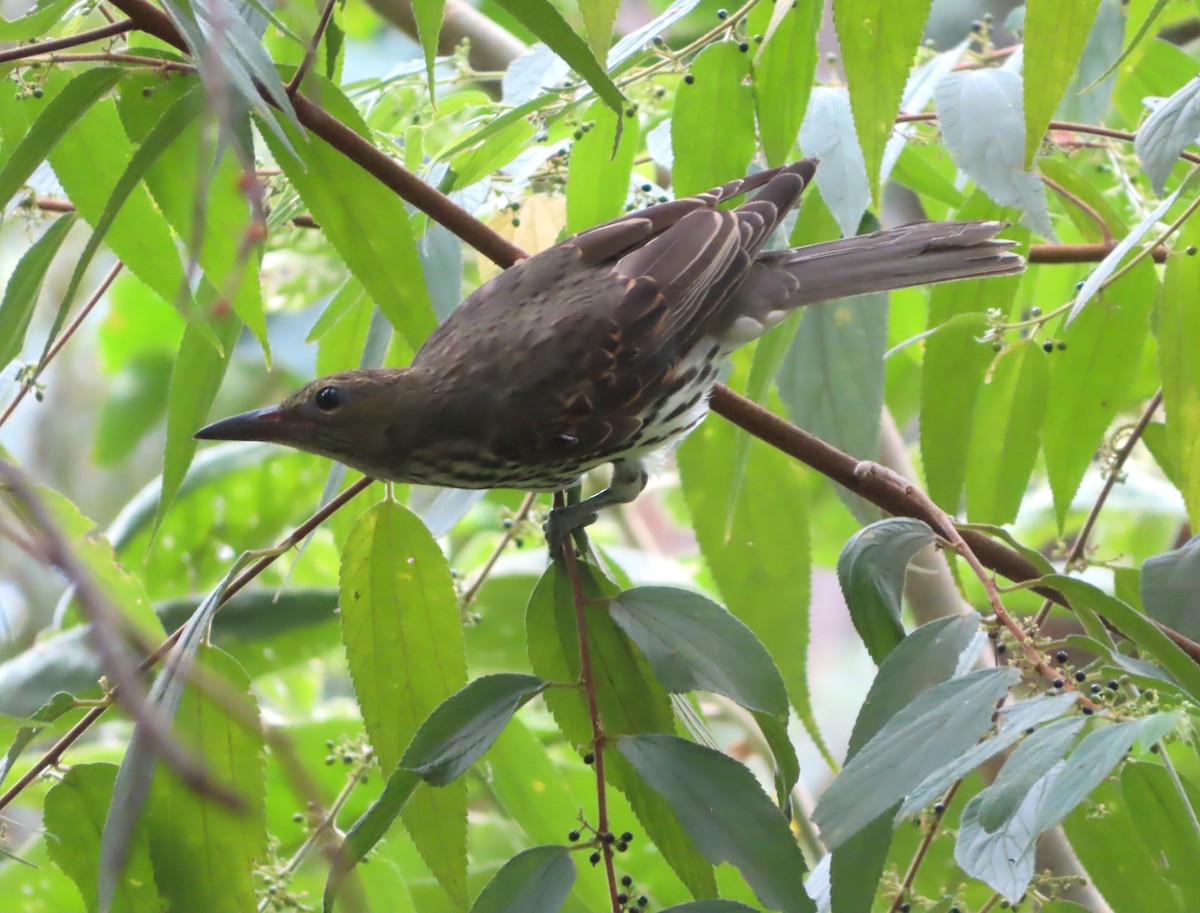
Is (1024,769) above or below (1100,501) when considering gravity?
below

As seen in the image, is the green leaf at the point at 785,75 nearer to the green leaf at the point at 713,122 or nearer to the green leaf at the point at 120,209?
the green leaf at the point at 713,122

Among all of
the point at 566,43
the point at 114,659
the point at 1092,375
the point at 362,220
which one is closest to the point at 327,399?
the point at 362,220

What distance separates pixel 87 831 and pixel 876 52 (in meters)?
1.37

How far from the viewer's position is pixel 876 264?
2.15 meters

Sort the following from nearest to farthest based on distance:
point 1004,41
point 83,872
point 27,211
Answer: point 83,872 < point 27,211 < point 1004,41

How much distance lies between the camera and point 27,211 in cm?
189

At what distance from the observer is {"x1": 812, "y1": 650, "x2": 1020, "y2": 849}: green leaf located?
3.86 feet

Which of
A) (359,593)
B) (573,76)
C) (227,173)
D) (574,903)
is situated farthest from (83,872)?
(573,76)

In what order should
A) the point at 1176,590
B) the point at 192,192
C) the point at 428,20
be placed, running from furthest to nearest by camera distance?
the point at 192,192
the point at 1176,590
the point at 428,20

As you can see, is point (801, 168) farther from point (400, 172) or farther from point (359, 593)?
point (359, 593)

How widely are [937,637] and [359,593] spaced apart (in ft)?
2.50

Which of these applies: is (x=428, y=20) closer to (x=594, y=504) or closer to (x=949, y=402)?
(x=594, y=504)

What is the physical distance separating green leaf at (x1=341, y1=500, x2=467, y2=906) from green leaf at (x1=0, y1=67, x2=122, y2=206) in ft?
1.97

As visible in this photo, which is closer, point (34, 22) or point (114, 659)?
point (114, 659)
